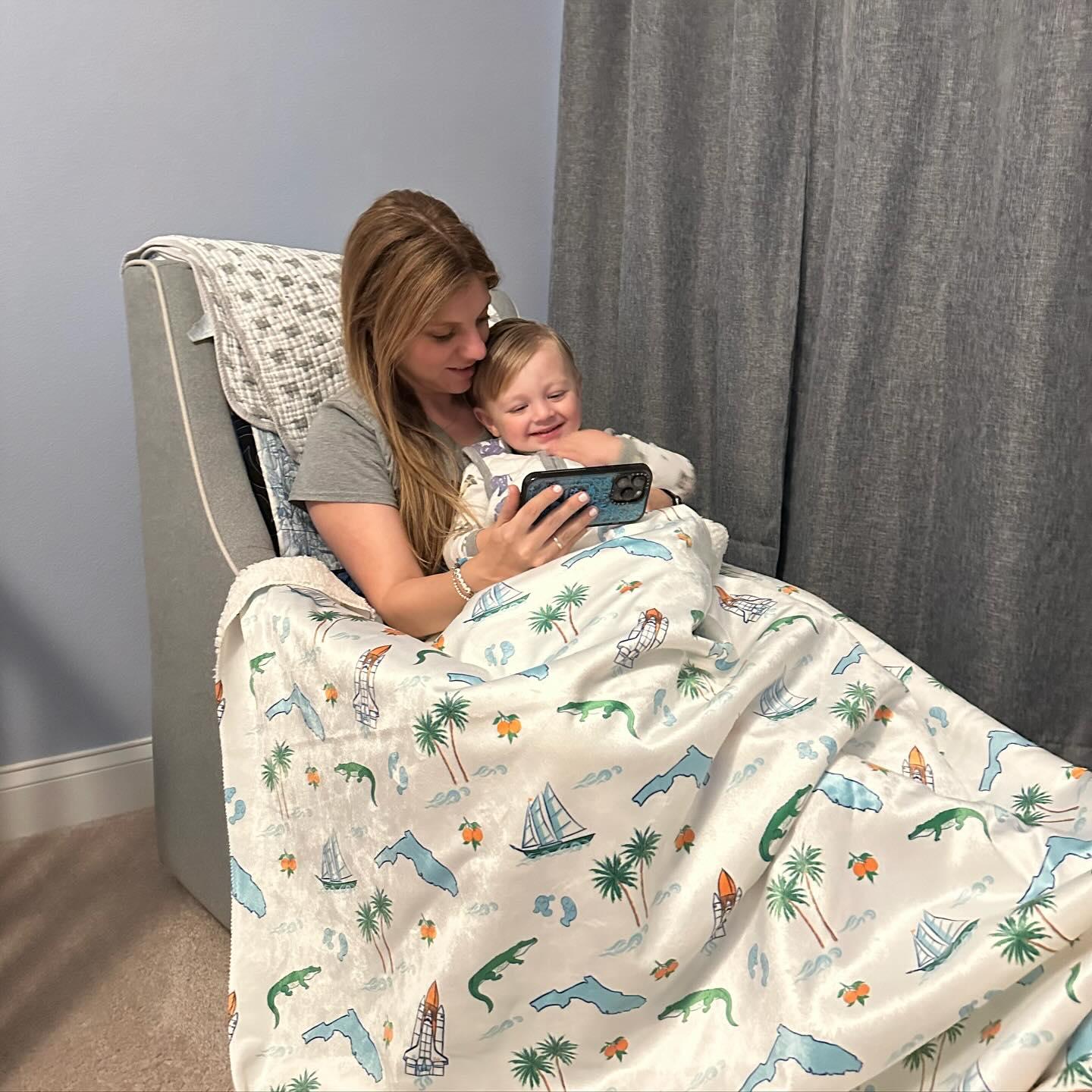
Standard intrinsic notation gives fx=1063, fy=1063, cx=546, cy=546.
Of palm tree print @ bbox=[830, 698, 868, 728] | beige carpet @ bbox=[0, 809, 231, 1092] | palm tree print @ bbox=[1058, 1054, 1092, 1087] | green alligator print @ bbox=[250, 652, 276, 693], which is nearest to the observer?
palm tree print @ bbox=[1058, 1054, 1092, 1087]

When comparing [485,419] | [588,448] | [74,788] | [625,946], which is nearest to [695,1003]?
[625,946]

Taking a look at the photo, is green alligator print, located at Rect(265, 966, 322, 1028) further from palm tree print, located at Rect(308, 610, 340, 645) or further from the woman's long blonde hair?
the woman's long blonde hair

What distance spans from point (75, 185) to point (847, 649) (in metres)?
1.39

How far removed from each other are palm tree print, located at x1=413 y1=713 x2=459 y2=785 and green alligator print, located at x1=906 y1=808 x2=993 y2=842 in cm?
40

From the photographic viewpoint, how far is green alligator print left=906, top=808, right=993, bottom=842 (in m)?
0.87

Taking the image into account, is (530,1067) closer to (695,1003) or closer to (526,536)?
(695,1003)

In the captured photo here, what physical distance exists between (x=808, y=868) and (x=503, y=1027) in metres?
0.31

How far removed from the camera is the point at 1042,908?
0.78 metres

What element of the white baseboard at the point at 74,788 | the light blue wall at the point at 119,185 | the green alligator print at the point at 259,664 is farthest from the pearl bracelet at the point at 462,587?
the white baseboard at the point at 74,788

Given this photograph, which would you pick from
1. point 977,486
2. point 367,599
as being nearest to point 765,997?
point 367,599

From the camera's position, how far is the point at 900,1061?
848 millimetres

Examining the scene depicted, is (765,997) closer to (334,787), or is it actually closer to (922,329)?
(334,787)

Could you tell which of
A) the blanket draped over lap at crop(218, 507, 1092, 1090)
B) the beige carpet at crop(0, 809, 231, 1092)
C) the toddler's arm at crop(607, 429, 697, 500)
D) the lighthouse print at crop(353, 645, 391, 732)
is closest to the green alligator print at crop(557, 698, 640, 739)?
Result: the blanket draped over lap at crop(218, 507, 1092, 1090)

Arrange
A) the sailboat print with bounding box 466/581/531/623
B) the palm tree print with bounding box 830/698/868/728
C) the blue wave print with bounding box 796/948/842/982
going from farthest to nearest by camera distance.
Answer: the sailboat print with bounding box 466/581/531/623 < the palm tree print with bounding box 830/698/868/728 < the blue wave print with bounding box 796/948/842/982
